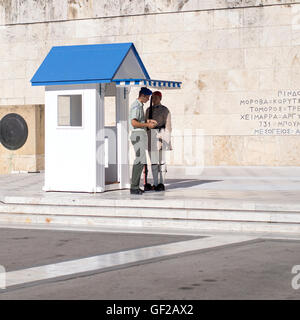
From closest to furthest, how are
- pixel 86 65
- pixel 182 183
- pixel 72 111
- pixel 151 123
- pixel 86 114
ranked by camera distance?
pixel 151 123, pixel 86 114, pixel 86 65, pixel 72 111, pixel 182 183

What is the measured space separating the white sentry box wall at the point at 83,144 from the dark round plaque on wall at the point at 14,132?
7.06 m

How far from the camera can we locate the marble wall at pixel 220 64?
78.1ft

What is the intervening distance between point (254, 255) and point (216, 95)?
1558 centimetres

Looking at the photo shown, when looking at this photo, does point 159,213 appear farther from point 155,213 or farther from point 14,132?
point 14,132

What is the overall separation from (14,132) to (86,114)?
816 centimetres

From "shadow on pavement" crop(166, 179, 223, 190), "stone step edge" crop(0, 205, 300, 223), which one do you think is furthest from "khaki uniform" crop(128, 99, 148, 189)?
"shadow on pavement" crop(166, 179, 223, 190)

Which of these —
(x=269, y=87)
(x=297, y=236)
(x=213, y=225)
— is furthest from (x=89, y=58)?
(x=269, y=87)

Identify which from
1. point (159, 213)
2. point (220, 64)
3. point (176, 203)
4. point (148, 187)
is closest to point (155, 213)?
point (159, 213)

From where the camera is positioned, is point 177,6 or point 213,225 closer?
point 213,225

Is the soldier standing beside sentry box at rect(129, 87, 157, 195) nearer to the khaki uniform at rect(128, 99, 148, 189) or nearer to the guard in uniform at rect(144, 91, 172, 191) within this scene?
the khaki uniform at rect(128, 99, 148, 189)

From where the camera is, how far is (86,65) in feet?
48.4

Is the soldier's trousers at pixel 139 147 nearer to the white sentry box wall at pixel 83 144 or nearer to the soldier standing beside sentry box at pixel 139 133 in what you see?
the soldier standing beside sentry box at pixel 139 133

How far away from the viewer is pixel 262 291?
7262 mm
